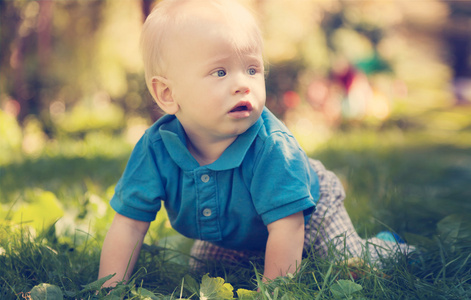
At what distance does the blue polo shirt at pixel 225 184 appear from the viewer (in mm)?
1577

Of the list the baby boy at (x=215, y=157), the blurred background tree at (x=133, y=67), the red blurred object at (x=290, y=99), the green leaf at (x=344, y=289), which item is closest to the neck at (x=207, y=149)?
the baby boy at (x=215, y=157)

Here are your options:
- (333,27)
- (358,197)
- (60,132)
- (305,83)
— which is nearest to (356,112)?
(305,83)

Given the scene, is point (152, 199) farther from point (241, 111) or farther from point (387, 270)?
point (387, 270)

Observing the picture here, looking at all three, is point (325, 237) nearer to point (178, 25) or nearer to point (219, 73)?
point (219, 73)

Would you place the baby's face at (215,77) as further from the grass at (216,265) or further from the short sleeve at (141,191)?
the grass at (216,265)

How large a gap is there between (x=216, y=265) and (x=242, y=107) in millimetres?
603

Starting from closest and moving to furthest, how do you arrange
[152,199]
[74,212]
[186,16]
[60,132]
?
[186,16], [152,199], [74,212], [60,132]

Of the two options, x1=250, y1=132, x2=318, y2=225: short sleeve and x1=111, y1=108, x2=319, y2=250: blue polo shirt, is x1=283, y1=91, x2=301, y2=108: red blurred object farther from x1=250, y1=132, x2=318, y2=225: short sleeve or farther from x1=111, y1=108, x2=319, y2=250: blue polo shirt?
x1=250, y1=132, x2=318, y2=225: short sleeve

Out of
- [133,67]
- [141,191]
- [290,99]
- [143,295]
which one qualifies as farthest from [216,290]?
[133,67]

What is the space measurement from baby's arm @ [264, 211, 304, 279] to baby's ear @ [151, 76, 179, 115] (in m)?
0.51

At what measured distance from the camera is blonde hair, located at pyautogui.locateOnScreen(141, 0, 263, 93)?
5.07 feet

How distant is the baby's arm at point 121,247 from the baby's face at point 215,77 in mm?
437

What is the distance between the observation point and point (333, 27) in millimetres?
7488

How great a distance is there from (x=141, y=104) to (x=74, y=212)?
4390 millimetres
